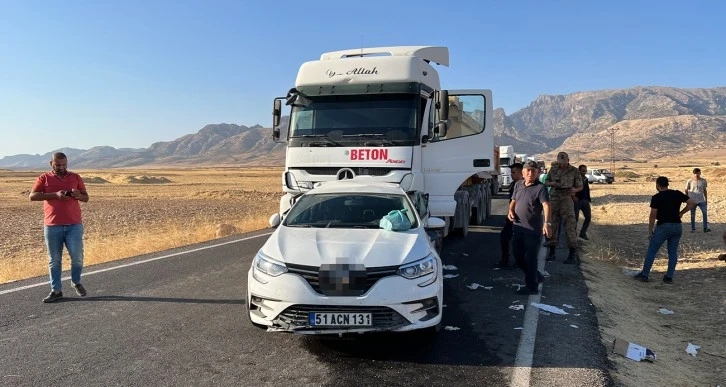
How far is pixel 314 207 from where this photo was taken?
20.8 ft

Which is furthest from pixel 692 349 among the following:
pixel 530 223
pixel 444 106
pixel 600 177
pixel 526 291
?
pixel 600 177

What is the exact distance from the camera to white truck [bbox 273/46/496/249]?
8.76m

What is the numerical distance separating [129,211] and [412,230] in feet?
84.1

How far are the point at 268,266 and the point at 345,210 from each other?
165 centimetres

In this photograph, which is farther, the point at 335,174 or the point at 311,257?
the point at 335,174

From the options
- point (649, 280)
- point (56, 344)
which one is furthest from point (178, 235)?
point (649, 280)

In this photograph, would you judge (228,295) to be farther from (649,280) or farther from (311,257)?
(649,280)

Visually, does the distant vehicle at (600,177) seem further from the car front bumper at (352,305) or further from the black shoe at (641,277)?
the car front bumper at (352,305)

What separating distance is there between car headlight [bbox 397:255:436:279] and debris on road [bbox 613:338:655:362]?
1987 mm

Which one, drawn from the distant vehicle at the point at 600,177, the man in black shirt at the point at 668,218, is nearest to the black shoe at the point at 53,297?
the man in black shirt at the point at 668,218

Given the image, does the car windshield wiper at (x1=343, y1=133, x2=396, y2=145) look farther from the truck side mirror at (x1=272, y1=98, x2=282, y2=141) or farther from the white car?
the white car

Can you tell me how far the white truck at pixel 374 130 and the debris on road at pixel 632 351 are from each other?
13.3 ft

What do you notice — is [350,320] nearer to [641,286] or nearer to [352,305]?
[352,305]

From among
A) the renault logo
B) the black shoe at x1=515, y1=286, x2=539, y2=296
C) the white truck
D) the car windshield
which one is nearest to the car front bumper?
the car windshield
